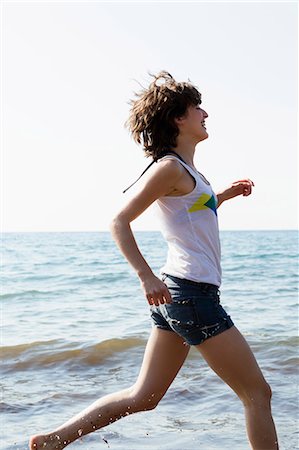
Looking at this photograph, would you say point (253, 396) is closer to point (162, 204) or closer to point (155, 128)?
point (162, 204)

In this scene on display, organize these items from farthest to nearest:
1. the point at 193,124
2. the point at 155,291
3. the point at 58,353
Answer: the point at 58,353 < the point at 193,124 < the point at 155,291

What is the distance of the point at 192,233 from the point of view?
11.7 ft

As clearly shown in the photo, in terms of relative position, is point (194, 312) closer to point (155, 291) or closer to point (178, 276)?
point (178, 276)

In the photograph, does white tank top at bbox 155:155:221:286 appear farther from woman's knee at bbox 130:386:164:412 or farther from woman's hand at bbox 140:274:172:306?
woman's knee at bbox 130:386:164:412

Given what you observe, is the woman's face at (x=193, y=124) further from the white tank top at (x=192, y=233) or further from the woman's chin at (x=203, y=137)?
the white tank top at (x=192, y=233)

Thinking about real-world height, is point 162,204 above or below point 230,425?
above

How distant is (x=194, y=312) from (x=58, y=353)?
15.7 feet

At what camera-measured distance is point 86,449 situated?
15.9ft

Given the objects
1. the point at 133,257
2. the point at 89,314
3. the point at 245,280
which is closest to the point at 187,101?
the point at 133,257

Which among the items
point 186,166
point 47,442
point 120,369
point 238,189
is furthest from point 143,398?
point 120,369

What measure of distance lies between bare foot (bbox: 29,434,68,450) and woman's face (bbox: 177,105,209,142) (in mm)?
1632

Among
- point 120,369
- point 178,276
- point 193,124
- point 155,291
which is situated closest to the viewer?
point 155,291

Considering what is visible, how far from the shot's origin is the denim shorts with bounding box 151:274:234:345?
11.4ft

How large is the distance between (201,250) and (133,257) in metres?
0.38
